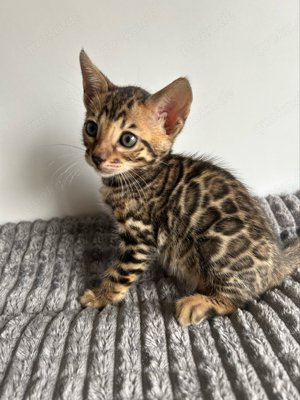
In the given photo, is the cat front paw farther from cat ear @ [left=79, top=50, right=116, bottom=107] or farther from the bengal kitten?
cat ear @ [left=79, top=50, right=116, bottom=107]

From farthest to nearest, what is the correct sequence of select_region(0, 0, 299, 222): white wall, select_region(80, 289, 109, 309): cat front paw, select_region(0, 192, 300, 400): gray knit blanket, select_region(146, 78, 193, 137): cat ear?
select_region(0, 0, 299, 222): white wall, select_region(80, 289, 109, 309): cat front paw, select_region(146, 78, 193, 137): cat ear, select_region(0, 192, 300, 400): gray knit blanket

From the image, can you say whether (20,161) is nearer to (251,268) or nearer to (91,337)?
(91,337)

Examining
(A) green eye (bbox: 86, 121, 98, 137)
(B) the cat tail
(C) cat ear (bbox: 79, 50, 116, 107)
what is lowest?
(B) the cat tail

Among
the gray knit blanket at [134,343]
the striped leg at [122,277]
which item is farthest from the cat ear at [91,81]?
the gray knit blanket at [134,343]

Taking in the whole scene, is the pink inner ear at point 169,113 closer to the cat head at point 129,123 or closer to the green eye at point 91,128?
the cat head at point 129,123

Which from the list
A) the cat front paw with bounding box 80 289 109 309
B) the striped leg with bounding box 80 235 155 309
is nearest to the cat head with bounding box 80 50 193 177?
the striped leg with bounding box 80 235 155 309

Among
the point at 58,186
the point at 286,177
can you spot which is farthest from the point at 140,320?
the point at 286,177
